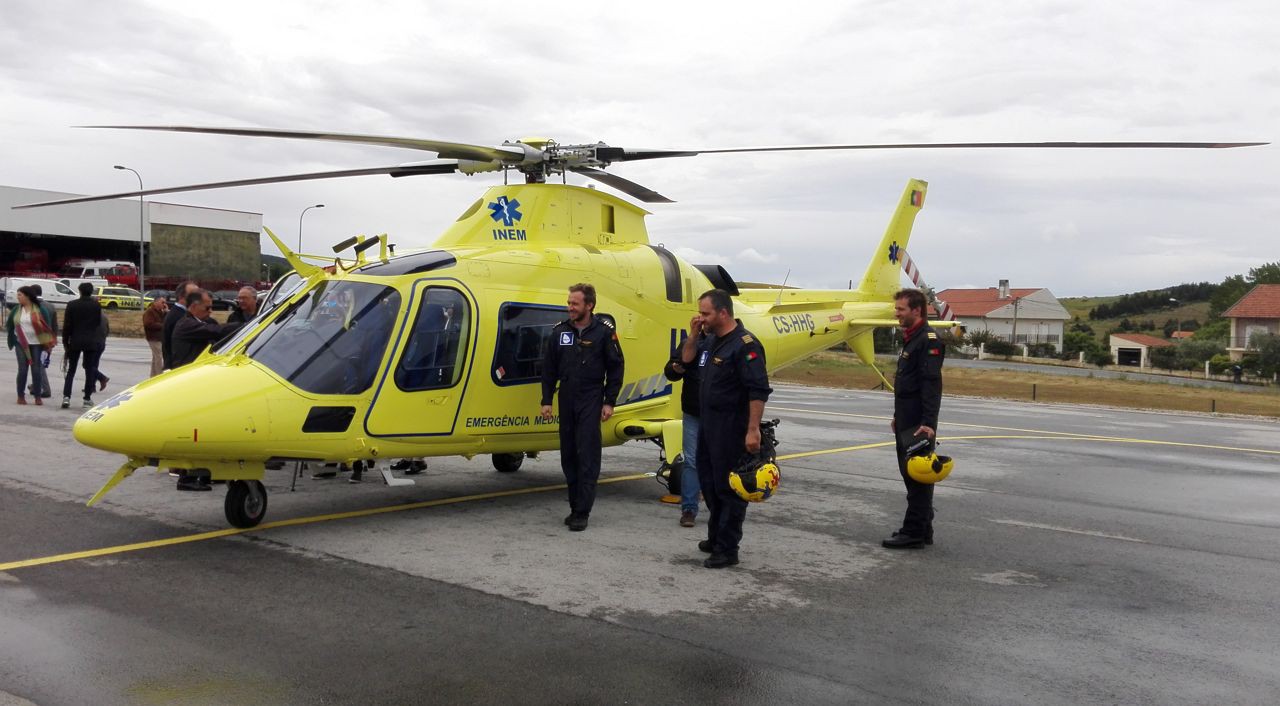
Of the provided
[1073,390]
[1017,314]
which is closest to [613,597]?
[1073,390]

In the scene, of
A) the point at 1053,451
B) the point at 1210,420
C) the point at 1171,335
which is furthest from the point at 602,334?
the point at 1171,335

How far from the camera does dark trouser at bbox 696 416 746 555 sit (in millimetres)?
6539

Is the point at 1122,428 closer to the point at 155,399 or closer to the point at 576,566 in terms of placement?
the point at 576,566

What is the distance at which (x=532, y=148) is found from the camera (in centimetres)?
880

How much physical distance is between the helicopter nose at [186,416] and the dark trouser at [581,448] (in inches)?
88.7

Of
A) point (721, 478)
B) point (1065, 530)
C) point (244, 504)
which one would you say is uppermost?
point (721, 478)

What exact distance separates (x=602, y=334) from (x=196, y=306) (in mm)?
4145

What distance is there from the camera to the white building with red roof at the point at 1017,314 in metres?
96.6

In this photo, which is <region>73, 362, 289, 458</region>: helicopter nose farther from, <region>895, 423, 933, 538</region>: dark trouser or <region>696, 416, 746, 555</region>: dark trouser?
<region>895, 423, 933, 538</region>: dark trouser

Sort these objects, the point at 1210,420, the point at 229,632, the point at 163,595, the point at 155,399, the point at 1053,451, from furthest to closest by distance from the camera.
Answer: the point at 1210,420 < the point at 1053,451 < the point at 155,399 < the point at 163,595 < the point at 229,632

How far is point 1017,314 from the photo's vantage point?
98.9m

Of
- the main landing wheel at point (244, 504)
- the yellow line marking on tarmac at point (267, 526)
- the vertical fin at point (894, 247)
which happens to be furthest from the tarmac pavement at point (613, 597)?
the vertical fin at point (894, 247)

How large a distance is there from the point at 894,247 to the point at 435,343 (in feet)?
27.1

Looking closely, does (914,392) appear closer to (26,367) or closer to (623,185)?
(623,185)
